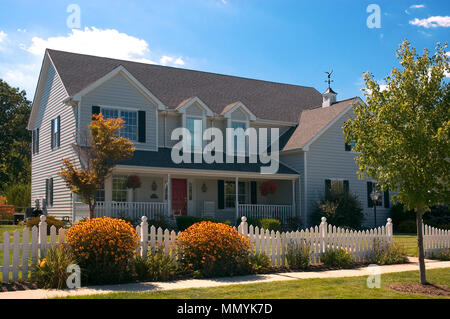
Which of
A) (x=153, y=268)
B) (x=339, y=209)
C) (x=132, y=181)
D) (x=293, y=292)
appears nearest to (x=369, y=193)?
(x=339, y=209)

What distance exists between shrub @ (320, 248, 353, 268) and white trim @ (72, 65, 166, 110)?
1296 centimetres

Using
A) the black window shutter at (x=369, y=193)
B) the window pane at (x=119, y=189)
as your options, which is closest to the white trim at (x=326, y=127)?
the black window shutter at (x=369, y=193)

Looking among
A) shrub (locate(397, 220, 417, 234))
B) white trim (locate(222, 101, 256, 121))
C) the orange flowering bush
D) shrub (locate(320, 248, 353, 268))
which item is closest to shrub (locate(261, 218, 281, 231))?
white trim (locate(222, 101, 256, 121))

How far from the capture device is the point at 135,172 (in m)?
21.2

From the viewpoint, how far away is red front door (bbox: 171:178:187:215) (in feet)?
77.5

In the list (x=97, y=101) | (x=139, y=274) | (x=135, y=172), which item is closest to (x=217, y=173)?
(x=135, y=172)

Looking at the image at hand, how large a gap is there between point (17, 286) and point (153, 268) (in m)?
2.64

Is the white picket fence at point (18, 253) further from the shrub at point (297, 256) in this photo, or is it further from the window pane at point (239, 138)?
the window pane at point (239, 138)

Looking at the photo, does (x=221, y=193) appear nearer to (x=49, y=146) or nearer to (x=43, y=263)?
(x=49, y=146)

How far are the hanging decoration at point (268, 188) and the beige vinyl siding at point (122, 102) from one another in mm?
6025

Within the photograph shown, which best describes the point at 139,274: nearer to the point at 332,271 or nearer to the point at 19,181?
the point at 332,271

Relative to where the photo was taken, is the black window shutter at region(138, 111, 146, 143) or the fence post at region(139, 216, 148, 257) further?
the black window shutter at region(138, 111, 146, 143)

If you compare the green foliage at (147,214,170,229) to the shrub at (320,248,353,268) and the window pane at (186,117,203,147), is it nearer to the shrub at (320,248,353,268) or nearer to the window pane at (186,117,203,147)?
the window pane at (186,117,203,147)
